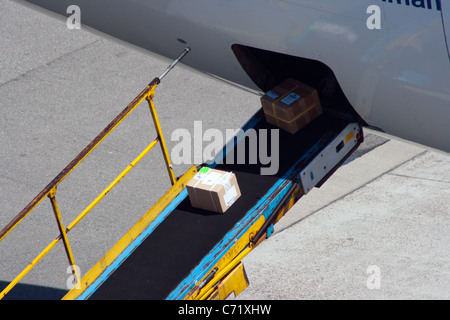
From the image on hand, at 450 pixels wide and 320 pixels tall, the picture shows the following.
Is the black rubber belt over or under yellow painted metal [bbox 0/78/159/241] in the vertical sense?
under

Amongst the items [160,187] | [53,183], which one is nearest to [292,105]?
[53,183]

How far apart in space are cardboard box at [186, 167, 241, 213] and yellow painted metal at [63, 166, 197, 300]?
166mm

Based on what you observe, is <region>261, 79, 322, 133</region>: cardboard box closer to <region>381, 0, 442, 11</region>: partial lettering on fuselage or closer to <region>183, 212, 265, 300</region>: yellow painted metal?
<region>183, 212, 265, 300</region>: yellow painted metal

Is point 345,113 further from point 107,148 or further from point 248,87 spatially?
point 107,148

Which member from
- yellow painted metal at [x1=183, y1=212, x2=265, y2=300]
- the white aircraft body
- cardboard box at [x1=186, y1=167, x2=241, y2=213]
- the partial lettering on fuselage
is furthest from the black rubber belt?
the partial lettering on fuselage

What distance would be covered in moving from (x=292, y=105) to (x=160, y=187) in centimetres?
302

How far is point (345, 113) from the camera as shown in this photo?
21.6ft

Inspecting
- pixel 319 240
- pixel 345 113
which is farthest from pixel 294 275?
pixel 345 113

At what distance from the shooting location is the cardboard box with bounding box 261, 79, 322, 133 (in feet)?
21.4

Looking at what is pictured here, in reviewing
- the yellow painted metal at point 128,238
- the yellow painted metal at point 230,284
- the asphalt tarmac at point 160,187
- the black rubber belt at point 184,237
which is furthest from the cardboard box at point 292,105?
the yellow painted metal at point 230,284

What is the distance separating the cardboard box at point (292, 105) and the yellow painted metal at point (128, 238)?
0.97 meters

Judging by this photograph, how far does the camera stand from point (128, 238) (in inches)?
235

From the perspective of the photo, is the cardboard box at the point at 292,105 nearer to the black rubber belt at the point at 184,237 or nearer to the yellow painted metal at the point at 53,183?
the black rubber belt at the point at 184,237
